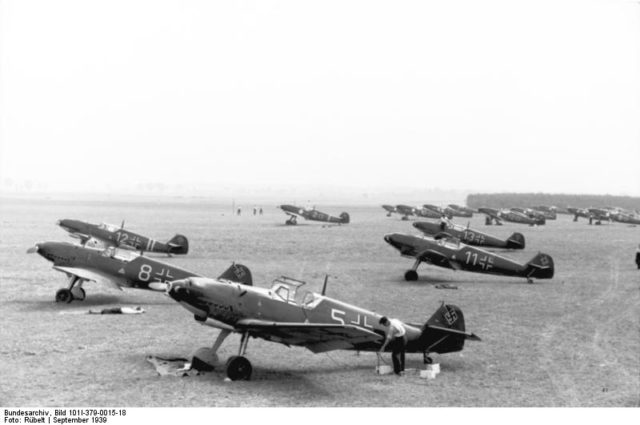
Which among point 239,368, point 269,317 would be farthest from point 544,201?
point 239,368

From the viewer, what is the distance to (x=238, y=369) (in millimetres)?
11438

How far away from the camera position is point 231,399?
10516mm

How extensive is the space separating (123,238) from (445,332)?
860 inches

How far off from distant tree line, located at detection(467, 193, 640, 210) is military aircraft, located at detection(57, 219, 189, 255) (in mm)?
101206

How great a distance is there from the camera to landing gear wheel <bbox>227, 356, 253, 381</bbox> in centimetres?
1141

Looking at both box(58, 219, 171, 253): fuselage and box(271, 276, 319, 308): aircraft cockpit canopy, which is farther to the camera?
box(58, 219, 171, 253): fuselage

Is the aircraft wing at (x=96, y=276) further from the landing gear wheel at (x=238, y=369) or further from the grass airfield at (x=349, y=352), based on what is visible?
the landing gear wheel at (x=238, y=369)

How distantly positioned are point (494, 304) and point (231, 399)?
481 inches

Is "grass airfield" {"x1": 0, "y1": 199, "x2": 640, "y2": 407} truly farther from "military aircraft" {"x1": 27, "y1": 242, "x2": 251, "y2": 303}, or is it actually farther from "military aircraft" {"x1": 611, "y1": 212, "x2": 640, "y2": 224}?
"military aircraft" {"x1": 611, "y1": 212, "x2": 640, "y2": 224}

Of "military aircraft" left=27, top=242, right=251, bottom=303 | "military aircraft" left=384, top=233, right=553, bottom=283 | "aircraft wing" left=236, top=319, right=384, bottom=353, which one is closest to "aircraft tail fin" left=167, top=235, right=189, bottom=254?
"military aircraft" left=384, top=233, right=553, bottom=283

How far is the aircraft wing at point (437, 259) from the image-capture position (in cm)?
2539

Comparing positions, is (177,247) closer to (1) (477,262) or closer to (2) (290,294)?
(1) (477,262)

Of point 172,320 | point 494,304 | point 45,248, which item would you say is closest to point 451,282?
point 494,304

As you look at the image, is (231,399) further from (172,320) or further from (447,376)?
(172,320)
